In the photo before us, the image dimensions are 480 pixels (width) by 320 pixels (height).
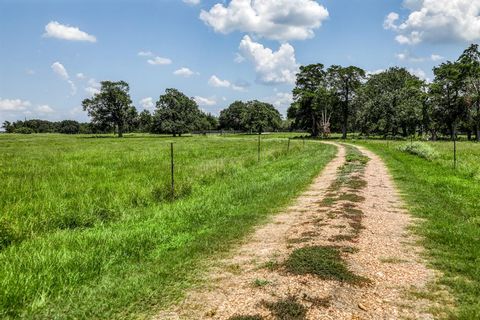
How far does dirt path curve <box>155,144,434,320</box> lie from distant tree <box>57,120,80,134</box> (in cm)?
19908

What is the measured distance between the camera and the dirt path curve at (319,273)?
4926 mm

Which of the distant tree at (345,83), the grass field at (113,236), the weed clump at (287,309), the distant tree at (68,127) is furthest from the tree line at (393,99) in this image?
the distant tree at (68,127)

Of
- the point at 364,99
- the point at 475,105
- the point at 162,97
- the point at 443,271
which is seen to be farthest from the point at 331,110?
the point at 443,271

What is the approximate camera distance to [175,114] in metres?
102

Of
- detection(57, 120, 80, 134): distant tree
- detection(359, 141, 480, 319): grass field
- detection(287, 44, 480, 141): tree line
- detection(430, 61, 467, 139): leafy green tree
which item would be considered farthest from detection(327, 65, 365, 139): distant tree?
detection(57, 120, 80, 134): distant tree

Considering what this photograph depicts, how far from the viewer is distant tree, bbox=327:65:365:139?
252ft

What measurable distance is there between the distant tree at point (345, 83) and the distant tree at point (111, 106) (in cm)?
5573

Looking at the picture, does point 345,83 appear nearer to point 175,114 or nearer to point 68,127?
point 175,114

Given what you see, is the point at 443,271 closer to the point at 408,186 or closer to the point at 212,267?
the point at 212,267

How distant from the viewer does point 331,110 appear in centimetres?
8275

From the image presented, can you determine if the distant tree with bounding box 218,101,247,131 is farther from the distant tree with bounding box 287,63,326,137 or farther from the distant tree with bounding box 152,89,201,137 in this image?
the distant tree with bounding box 287,63,326,137

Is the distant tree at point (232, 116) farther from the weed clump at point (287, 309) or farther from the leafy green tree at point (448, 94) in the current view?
the weed clump at point (287, 309)

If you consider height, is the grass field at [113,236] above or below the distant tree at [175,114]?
below

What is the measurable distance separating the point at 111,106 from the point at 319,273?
103 meters
